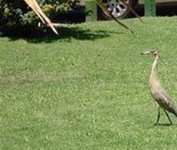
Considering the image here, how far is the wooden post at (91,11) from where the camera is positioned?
13.1m

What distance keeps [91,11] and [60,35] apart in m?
1.18

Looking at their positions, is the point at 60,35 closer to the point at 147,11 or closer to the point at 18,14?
the point at 18,14

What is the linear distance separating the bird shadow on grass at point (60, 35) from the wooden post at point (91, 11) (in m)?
0.75

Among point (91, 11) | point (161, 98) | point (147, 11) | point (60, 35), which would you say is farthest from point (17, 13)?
point (161, 98)

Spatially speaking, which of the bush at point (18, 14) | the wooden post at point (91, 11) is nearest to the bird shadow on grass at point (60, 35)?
the bush at point (18, 14)

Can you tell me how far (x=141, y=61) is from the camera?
1023 centimetres

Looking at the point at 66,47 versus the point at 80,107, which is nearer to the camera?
the point at 80,107

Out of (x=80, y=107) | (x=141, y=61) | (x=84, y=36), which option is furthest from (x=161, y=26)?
(x=80, y=107)

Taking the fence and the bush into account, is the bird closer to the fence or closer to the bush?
the bush

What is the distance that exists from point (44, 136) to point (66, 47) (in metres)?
5.00

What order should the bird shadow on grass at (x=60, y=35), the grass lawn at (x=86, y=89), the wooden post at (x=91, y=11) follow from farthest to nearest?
the wooden post at (x=91, y=11)
the bird shadow on grass at (x=60, y=35)
the grass lawn at (x=86, y=89)

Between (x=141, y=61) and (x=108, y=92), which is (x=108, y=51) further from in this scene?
(x=108, y=92)

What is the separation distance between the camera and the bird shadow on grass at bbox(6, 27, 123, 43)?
11.9m

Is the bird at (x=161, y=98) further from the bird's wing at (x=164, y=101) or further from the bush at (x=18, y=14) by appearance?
the bush at (x=18, y=14)
